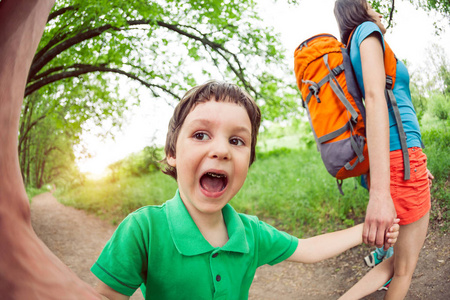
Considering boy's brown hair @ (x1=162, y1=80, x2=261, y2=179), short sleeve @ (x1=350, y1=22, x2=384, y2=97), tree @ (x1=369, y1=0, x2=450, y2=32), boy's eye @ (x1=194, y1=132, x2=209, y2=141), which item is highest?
tree @ (x1=369, y1=0, x2=450, y2=32)

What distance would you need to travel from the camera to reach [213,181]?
3.96 feet

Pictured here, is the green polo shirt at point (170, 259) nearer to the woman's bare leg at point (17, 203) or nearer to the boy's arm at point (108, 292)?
the boy's arm at point (108, 292)

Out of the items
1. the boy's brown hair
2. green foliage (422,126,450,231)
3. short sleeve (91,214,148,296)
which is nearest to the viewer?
short sleeve (91,214,148,296)

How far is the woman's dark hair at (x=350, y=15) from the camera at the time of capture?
1.97m

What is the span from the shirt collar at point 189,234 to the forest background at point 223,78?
2680 millimetres

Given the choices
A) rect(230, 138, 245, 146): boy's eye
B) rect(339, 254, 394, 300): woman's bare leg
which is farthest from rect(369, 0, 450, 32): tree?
rect(230, 138, 245, 146): boy's eye

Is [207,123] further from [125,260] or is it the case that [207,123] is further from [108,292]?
[108,292]

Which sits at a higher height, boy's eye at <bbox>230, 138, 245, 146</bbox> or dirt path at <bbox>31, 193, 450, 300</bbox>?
boy's eye at <bbox>230, 138, 245, 146</bbox>

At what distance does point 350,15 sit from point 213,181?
1444 millimetres

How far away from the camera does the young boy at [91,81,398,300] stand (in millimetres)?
1118

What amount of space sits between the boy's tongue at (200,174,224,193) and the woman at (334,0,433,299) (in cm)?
83

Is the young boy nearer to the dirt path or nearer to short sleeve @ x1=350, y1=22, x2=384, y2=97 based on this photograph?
short sleeve @ x1=350, y1=22, x2=384, y2=97

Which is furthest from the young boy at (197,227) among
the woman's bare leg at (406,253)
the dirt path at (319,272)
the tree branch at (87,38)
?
the tree branch at (87,38)

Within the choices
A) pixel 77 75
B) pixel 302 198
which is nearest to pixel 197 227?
pixel 302 198
